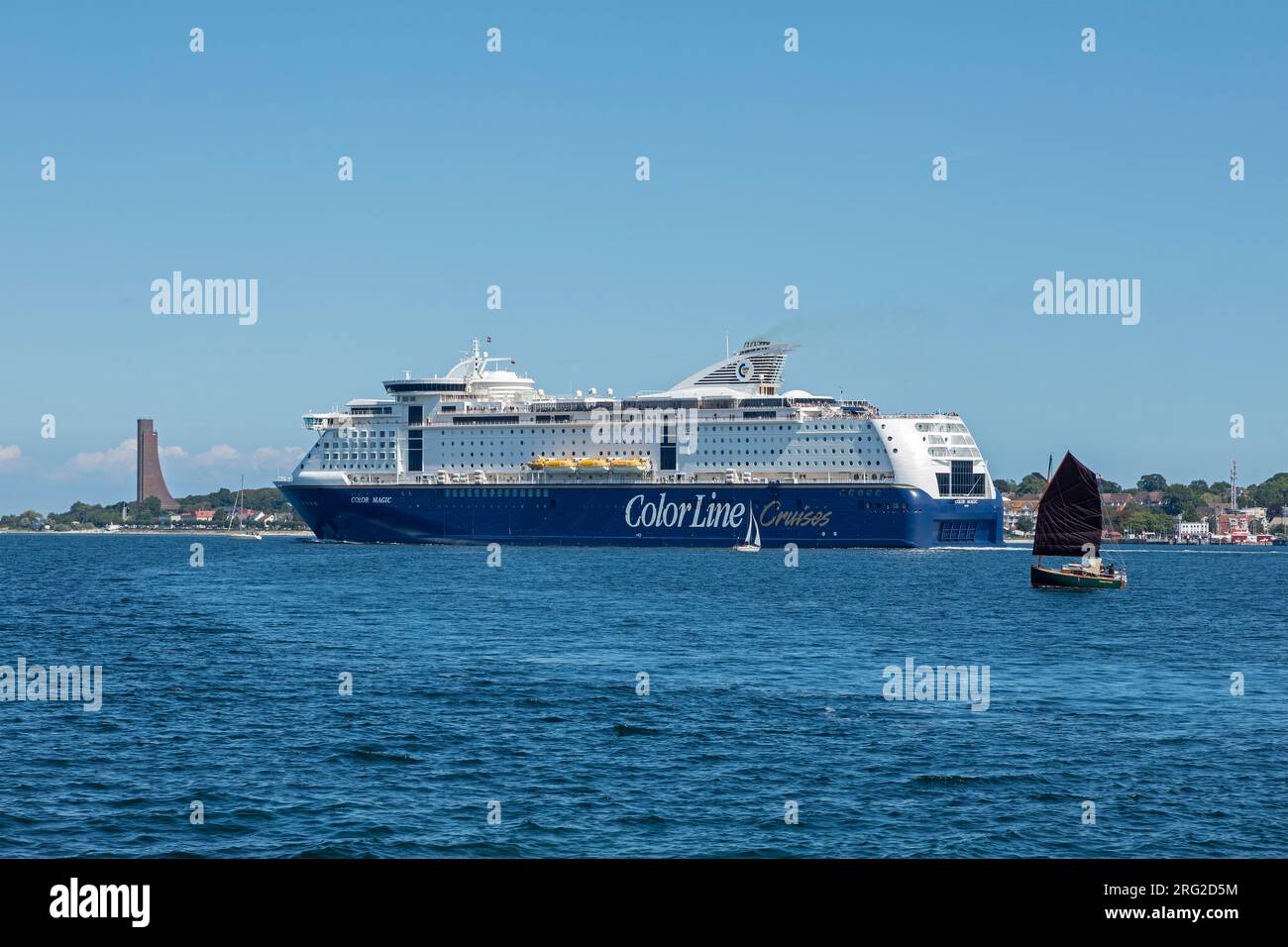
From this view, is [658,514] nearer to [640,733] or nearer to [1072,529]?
[1072,529]

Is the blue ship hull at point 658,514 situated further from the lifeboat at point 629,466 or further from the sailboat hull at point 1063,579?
the sailboat hull at point 1063,579

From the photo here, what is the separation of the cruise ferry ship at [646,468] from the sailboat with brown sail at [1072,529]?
93.1 feet

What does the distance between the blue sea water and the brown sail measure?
10.4 metres

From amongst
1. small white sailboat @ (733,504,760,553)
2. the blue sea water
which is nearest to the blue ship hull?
small white sailboat @ (733,504,760,553)

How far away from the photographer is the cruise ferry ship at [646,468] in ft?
312

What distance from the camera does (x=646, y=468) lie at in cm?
10169

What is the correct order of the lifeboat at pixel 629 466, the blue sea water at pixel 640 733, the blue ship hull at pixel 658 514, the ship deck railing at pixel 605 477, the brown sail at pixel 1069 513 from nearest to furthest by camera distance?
the blue sea water at pixel 640 733
the brown sail at pixel 1069 513
the blue ship hull at pixel 658 514
the ship deck railing at pixel 605 477
the lifeboat at pixel 629 466

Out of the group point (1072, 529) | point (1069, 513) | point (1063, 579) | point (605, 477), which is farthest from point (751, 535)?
point (1063, 579)

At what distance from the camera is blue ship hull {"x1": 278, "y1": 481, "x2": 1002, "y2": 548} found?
93.7 metres

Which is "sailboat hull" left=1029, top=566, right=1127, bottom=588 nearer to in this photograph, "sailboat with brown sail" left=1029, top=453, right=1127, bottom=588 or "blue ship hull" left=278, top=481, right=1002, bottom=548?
"sailboat with brown sail" left=1029, top=453, right=1127, bottom=588

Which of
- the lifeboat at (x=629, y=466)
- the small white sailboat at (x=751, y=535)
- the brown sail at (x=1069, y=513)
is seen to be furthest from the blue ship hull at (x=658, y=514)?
the brown sail at (x=1069, y=513)

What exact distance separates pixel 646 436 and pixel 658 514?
8011 millimetres

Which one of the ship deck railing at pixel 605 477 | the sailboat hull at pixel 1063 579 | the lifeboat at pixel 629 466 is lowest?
the sailboat hull at pixel 1063 579
